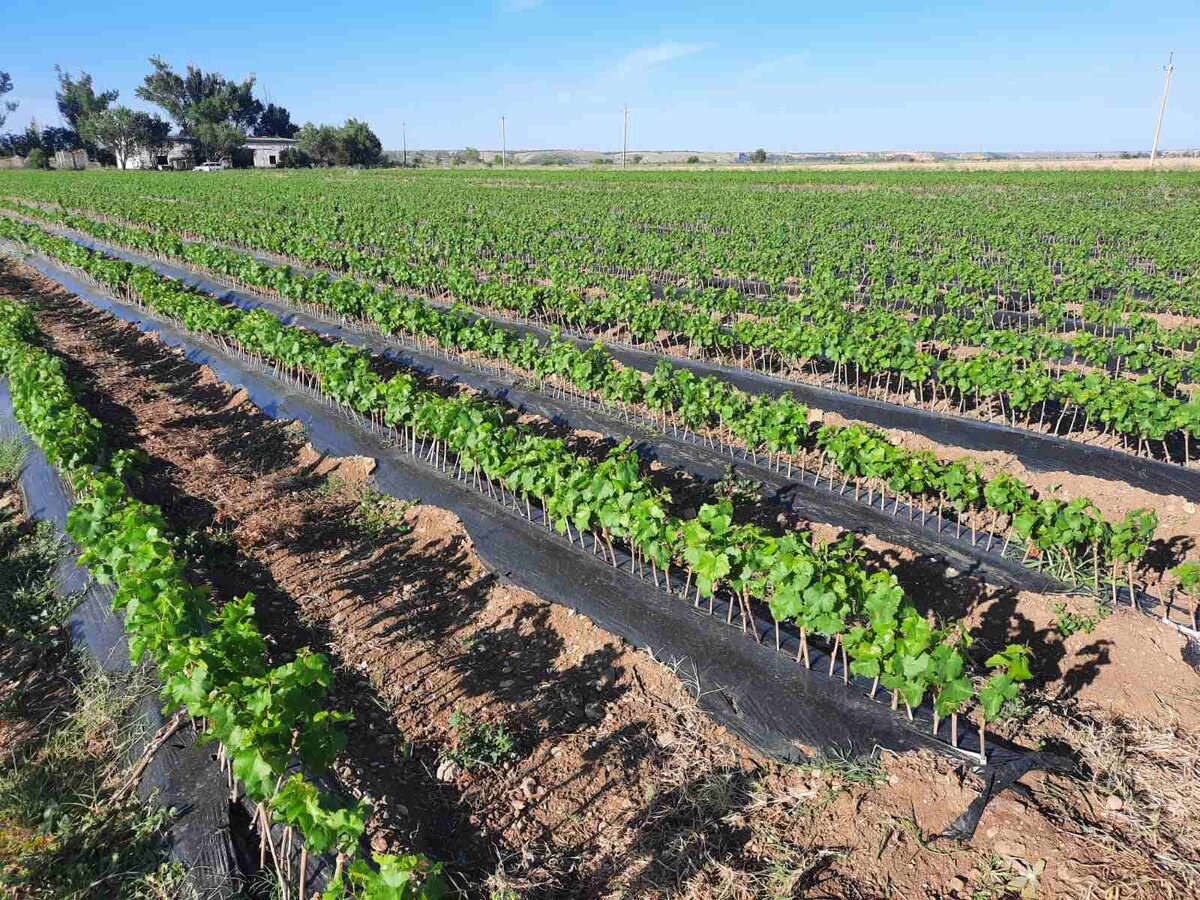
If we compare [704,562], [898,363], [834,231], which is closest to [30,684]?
[704,562]

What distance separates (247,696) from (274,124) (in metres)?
135

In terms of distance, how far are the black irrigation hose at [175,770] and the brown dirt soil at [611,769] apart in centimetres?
86

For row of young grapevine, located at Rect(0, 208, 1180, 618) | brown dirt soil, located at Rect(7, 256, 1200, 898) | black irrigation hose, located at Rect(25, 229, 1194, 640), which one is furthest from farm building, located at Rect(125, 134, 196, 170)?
brown dirt soil, located at Rect(7, 256, 1200, 898)

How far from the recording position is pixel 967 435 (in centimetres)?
1036

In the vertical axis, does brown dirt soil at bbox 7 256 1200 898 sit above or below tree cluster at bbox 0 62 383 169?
below

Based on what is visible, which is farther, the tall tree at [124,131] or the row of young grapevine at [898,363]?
the tall tree at [124,131]

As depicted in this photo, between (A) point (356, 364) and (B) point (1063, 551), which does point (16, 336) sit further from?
(B) point (1063, 551)

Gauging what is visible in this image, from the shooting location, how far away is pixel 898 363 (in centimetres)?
1160

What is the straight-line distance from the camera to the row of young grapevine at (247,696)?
3.65m

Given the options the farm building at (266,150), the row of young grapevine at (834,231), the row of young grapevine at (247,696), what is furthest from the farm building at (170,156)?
the row of young grapevine at (247,696)

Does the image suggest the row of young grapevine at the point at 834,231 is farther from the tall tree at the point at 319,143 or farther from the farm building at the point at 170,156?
the farm building at the point at 170,156

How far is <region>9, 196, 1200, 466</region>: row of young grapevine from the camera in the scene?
9430 millimetres

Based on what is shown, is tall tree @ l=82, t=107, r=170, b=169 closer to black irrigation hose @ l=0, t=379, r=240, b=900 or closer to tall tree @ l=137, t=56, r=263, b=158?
tall tree @ l=137, t=56, r=263, b=158

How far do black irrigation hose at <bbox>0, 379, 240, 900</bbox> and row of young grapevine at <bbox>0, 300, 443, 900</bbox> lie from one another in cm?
18
